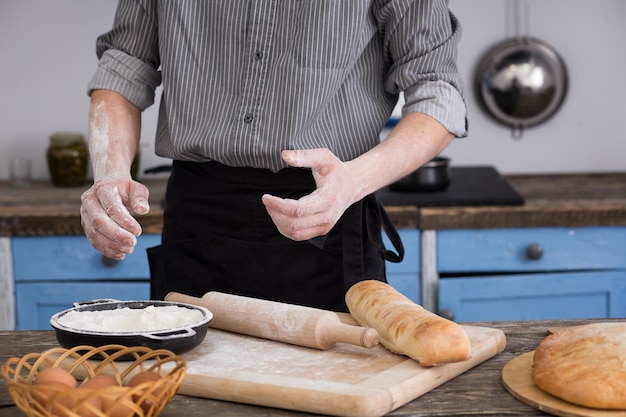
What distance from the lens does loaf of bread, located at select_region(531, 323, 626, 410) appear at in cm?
102

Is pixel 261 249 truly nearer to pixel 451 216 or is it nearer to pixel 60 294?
pixel 451 216

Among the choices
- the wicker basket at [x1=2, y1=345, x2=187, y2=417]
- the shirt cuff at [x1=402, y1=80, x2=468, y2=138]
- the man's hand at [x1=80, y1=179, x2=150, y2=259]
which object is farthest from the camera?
the shirt cuff at [x1=402, y1=80, x2=468, y2=138]

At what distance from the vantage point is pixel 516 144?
3.05 meters

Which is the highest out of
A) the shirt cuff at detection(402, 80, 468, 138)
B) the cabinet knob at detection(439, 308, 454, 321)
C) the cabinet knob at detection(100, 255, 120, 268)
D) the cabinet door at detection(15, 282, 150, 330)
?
the shirt cuff at detection(402, 80, 468, 138)

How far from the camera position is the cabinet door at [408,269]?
246 cm

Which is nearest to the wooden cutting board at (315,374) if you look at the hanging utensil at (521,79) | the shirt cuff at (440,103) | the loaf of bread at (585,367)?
the loaf of bread at (585,367)

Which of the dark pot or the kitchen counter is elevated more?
the dark pot

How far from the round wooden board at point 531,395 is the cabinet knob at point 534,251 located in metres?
1.28

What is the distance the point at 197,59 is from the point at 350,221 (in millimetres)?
384

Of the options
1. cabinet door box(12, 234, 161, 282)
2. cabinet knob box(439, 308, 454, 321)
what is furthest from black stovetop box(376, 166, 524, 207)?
cabinet door box(12, 234, 161, 282)

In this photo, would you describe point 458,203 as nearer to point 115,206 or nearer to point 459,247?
point 459,247

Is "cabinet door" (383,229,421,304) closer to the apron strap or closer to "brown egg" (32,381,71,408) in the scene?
the apron strap

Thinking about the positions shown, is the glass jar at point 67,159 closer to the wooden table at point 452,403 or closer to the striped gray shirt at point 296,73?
the striped gray shirt at point 296,73

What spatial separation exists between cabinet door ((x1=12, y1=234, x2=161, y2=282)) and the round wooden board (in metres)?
1.47
